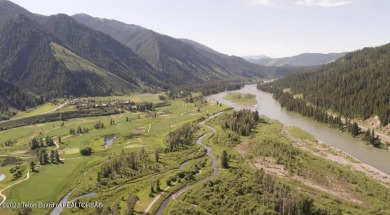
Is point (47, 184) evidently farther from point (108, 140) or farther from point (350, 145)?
point (350, 145)

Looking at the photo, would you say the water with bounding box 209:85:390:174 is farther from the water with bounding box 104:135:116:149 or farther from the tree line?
the water with bounding box 104:135:116:149

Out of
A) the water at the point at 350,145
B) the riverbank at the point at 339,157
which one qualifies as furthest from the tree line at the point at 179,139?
the water at the point at 350,145

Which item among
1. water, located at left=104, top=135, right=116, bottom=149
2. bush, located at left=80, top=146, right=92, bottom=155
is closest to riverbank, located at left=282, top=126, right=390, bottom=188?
water, located at left=104, top=135, right=116, bottom=149

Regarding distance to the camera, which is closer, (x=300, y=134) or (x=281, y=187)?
(x=281, y=187)

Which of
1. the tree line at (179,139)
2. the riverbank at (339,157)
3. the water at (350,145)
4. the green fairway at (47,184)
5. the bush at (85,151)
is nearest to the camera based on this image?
the green fairway at (47,184)

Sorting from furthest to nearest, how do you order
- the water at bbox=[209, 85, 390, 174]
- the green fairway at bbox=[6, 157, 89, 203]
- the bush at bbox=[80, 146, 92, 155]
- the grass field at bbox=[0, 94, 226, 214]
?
the bush at bbox=[80, 146, 92, 155] < the water at bbox=[209, 85, 390, 174] < the grass field at bbox=[0, 94, 226, 214] < the green fairway at bbox=[6, 157, 89, 203]

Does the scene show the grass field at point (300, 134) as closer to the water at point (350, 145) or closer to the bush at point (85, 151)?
the water at point (350, 145)

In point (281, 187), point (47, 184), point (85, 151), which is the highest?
point (281, 187)

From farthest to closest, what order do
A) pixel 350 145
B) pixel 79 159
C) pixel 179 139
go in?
pixel 179 139
pixel 350 145
pixel 79 159

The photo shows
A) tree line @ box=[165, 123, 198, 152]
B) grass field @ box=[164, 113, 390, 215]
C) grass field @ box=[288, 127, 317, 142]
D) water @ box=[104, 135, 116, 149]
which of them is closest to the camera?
grass field @ box=[164, 113, 390, 215]

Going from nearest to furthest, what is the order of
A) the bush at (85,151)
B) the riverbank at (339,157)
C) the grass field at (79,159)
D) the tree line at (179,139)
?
the grass field at (79,159)
the riverbank at (339,157)
the bush at (85,151)
the tree line at (179,139)

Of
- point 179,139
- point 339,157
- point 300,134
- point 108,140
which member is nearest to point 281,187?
point 339,157

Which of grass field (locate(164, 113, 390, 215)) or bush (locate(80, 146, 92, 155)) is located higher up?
grass field (locate(164, 113, 390, 215))
